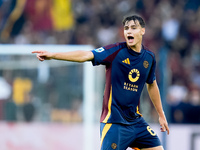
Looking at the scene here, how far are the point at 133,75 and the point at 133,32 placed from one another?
0.47 metres

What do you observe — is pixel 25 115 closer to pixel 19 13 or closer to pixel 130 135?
pixel 19 13

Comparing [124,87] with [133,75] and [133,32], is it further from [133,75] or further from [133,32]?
[133,32]

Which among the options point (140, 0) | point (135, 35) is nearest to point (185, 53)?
point (140, 0)

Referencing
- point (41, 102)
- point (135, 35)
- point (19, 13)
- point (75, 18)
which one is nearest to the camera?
point (135, 35)

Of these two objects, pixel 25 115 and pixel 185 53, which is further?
pixel 185 53

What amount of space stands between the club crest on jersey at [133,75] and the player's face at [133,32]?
0.28m

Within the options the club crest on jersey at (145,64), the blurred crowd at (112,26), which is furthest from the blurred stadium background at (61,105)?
the club crest on jersey at (145,64)

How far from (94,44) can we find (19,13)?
196cm

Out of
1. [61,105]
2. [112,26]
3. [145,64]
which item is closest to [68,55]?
[145,64]

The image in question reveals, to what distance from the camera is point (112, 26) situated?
12703mm

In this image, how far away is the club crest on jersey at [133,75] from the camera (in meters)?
5.32

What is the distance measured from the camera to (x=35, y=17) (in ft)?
38.4

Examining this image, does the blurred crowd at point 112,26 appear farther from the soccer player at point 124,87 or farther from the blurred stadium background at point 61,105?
the soccer player at point 124,87

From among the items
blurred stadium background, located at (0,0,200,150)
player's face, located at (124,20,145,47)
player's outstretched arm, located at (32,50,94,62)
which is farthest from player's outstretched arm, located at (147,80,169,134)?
blurred stadium background, located at (0,0,200,150)
